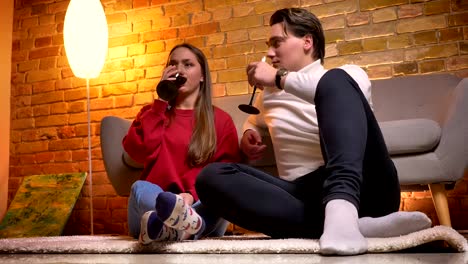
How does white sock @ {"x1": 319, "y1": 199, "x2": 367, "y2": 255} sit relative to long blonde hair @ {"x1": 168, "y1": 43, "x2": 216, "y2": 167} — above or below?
below

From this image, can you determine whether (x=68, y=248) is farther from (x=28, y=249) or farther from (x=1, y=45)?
(x=1, y=45)

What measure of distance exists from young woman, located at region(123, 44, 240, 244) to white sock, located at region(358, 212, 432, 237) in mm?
513

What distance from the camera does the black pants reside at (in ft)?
3.68

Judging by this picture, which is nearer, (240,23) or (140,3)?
(240,23)

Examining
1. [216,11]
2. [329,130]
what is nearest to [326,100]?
[329,130]

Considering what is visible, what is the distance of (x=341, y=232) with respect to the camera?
39.8 inches

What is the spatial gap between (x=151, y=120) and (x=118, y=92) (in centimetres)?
168

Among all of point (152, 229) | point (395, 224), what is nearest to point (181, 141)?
point (152, 229)

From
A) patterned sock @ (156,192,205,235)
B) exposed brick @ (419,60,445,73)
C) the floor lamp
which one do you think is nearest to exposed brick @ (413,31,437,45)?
exposed brick @ (419,60,445,73)

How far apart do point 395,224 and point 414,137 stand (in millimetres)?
1009

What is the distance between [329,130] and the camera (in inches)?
45.8

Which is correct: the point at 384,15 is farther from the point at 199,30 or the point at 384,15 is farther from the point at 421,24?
the point at 199,30

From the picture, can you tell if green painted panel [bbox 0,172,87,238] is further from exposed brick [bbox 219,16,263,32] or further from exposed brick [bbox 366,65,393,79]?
exposed brick [bbox 366,65,393,79]

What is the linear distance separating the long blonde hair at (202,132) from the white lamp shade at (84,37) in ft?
4.50
